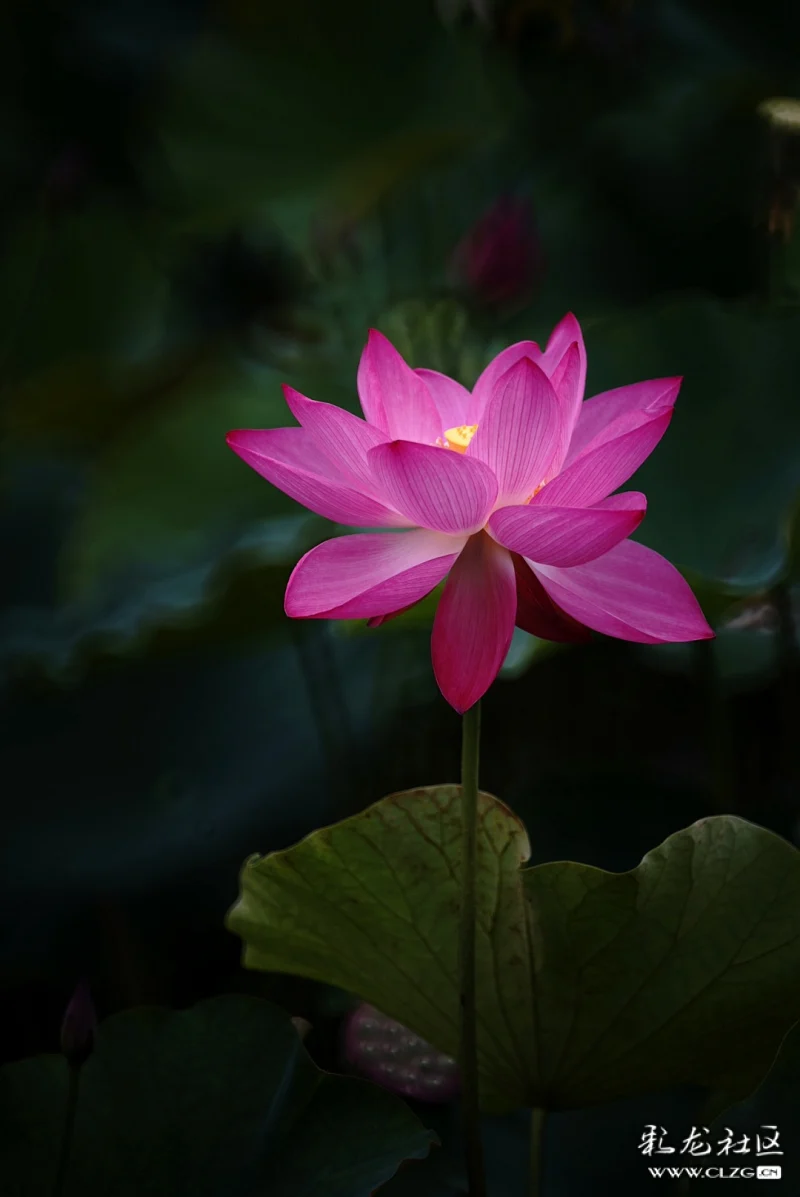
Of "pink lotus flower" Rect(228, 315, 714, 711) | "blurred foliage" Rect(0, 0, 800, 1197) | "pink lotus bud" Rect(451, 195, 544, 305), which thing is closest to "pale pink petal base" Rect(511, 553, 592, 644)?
"pink lotus flower" Rect(228, 315, 714, 711)

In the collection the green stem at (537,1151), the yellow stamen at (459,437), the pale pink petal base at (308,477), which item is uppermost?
the yellow stamen at (459,437)

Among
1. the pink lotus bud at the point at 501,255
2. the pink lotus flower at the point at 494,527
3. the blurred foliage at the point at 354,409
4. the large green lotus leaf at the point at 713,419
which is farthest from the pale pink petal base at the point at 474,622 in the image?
the pink lotus bud at the point at 501,255

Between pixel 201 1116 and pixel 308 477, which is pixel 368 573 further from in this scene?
pixel 201 1116

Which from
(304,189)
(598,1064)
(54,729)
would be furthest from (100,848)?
(304,189)

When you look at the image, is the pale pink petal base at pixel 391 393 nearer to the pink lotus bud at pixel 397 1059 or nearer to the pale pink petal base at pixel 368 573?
the pale pink petal base at pixel 368 573

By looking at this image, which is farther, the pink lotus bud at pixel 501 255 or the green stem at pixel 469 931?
the pink lotus bud at pixel 501 255

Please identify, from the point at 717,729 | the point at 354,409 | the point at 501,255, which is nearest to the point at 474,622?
the point at 717,729

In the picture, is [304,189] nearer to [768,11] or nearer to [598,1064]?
[768,11]
